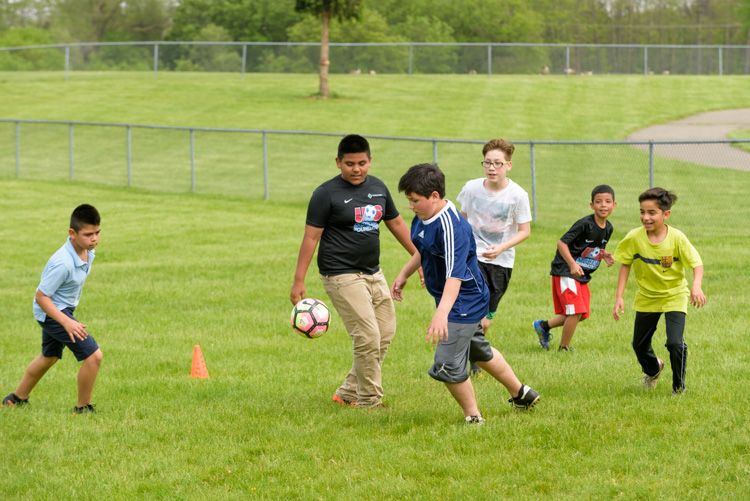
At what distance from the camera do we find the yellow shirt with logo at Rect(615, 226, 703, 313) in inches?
244

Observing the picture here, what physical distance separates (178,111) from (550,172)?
20281 millimetres

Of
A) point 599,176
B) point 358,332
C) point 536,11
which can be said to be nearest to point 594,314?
point 358,332

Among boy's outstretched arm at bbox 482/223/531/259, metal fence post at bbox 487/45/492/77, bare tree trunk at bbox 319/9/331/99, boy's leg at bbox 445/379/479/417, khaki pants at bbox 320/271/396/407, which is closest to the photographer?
boy's leg at bbox 445/379/479/417

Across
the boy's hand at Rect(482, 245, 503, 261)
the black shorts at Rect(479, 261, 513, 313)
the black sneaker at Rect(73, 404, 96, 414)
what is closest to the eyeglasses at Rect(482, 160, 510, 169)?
the boy's hand at Rect(482, 245, 503, 261)

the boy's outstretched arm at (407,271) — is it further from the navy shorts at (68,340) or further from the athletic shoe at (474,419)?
the navy shorts at (68,340)

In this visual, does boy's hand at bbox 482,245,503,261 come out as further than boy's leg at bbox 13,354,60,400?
Yes

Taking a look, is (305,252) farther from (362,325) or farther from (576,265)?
(576,265)

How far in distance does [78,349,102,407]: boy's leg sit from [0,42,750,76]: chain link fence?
37536 mm

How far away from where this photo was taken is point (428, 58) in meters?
43.7

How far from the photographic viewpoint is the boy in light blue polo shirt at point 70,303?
6035mm

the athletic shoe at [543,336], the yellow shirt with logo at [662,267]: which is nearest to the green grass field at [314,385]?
the athletic shoe at [543,336]

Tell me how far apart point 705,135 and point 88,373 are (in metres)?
26.6

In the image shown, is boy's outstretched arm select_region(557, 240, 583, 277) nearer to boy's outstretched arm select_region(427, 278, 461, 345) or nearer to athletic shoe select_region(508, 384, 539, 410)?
athletic shoe select_region(508, 384, 539, 410)

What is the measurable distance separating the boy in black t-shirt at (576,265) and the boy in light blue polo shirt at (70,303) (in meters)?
4.38
